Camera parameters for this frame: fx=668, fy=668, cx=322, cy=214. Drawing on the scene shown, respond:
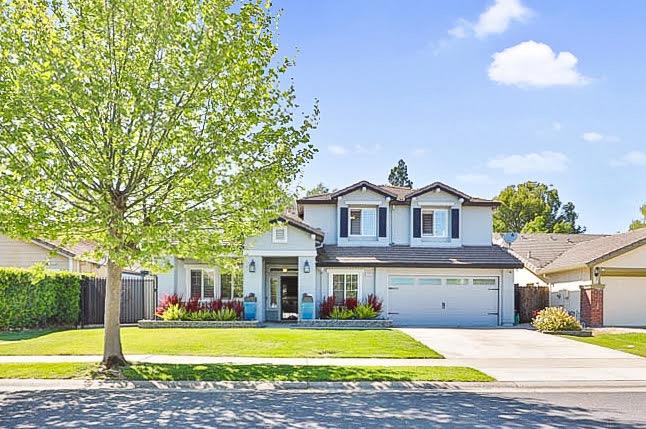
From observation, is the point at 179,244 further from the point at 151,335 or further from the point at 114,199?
the point at 151,335

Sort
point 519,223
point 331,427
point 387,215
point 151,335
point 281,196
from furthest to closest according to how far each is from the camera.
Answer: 1. point 519,223
2. point 387,215
3. point 151,335
4. point 281,196
5. point 331,427

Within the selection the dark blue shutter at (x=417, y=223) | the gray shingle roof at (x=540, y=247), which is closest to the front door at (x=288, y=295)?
the dark blue shutter at (x=417, y=223)

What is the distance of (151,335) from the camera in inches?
848

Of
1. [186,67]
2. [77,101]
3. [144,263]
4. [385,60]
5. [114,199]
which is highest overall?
[385,60]

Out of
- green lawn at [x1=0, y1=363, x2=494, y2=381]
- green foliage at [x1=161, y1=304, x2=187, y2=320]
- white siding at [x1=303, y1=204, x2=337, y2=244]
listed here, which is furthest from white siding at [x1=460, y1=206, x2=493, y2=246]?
green lawn at [x1=0, y1=363, x2=494, y2=381]

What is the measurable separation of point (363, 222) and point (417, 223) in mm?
2396

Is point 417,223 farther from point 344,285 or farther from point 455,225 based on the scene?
point 344,285

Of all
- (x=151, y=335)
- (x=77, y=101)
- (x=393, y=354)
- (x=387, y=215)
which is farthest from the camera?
(x=387, y=215)

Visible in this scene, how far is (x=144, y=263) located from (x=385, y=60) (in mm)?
7880

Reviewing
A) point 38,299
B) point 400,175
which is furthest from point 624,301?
point 400,175

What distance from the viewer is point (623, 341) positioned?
21047mm

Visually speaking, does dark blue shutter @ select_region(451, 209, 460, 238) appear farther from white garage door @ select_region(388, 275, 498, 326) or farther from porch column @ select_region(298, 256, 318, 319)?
porch column @ select_region(298, 256, 318, 319)

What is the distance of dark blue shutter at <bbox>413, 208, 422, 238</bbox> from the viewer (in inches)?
1167

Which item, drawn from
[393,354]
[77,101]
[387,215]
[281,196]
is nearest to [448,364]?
[393,354]
